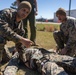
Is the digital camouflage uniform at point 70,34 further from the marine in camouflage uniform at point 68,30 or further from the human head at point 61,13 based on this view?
the human head at point 61,13

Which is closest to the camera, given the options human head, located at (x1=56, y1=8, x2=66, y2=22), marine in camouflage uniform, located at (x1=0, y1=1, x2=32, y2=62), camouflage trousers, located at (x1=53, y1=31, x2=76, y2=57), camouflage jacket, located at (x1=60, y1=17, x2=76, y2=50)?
marine in camouflage uniform, located at (x1=0, y1=1, x2=32, y2=62)

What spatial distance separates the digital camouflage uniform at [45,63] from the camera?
432cm

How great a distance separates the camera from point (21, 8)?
4.76 meters

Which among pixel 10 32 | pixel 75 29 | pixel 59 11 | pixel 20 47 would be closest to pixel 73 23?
pixel 75 29

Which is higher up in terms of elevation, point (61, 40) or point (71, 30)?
point (71, 30)

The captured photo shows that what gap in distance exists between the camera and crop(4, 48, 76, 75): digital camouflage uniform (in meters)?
4.32

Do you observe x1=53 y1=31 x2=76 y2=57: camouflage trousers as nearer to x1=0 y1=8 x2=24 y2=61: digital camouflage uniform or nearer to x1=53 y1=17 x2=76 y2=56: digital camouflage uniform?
x1=53 y1=17 x2=76 y2=56: digital camouflage uniform

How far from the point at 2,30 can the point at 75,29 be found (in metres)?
2.16

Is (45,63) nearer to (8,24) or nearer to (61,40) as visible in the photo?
(8,24)

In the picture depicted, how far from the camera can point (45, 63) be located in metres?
4.64

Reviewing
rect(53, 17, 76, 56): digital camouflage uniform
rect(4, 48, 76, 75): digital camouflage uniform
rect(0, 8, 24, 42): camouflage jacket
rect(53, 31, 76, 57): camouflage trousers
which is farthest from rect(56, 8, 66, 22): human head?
rect(0, 8, 24, 42): camouflage jacket

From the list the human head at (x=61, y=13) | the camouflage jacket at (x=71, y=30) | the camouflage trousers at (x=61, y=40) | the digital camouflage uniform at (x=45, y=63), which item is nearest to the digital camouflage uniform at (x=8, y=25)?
the digital camouflage uniform at (x=45, y=63)

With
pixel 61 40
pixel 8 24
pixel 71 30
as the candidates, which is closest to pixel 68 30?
pixel 71 30

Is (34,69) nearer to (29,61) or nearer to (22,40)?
(29,61)
